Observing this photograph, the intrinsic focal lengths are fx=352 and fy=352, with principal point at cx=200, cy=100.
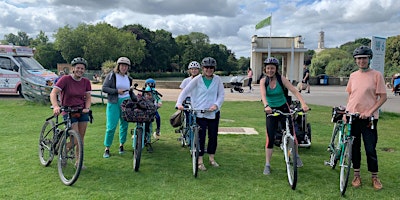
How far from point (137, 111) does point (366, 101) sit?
11.0 ft

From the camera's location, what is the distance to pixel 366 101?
4.69 metres

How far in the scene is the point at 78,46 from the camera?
53438 mm

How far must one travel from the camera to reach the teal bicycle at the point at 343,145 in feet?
15.1

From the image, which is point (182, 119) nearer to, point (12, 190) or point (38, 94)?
point (12, 190)

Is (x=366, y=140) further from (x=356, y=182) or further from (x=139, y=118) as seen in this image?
(x=139, y=118)

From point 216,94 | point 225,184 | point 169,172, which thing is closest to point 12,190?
point 169,172

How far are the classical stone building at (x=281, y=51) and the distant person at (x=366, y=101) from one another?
29.0m

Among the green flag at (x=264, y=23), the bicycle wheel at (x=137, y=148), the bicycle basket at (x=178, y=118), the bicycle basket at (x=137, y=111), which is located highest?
the green flag at (x=264, y=23)

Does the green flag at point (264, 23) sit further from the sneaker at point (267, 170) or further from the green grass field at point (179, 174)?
the sneaker at point (267, 170)

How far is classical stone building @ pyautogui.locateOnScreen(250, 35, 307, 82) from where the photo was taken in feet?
112

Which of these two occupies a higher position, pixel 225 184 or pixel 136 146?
pixel 136 146

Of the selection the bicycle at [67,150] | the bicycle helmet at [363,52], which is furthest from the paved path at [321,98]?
the bicycle at [67,150]

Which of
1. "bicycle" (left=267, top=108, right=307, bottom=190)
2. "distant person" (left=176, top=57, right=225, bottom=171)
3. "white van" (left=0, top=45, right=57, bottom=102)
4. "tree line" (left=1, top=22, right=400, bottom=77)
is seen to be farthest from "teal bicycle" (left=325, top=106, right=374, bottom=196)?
"tree line" (left=1, top=22, right=400, bottom=77)

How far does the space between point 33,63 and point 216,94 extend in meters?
16.5
